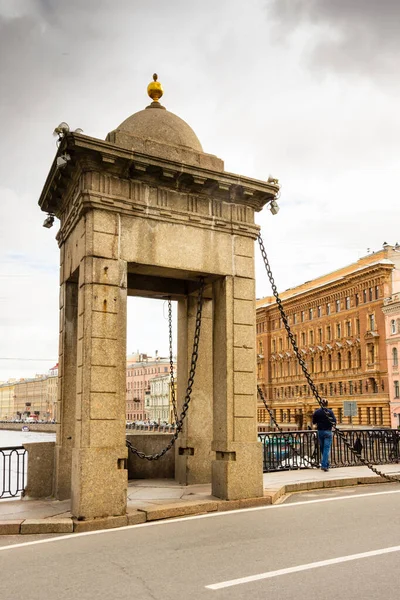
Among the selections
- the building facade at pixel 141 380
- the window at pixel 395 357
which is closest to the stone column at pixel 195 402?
the window at pixel 395 357

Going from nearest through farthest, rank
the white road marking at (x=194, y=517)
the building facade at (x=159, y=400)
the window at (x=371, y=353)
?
the white road marking at (x=194, y=517), the window at (x=371, y=353), the building facade at (x=159, y=400)

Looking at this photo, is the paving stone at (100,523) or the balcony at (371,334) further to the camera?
the balcony at (371,334)

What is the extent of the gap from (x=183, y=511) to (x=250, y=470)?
56.0 inches

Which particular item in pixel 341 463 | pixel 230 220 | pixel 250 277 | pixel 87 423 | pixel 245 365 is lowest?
pixel 341 463

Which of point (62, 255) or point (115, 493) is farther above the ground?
point (62, 255)

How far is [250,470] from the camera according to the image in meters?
9.75

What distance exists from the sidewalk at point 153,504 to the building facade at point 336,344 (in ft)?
181

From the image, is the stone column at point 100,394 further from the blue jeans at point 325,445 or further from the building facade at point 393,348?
the building facade at point 393,348

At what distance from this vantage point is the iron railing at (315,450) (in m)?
15.0

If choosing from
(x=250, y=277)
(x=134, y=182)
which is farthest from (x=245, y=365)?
(x=134, y=182)

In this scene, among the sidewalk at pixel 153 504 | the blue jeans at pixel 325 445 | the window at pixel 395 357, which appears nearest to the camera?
the sidewalk at pixel 153 504

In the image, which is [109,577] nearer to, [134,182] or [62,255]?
[134,182]

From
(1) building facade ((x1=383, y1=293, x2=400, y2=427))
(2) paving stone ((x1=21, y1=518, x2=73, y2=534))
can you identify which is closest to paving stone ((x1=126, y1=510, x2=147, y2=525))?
(2) paving stone ((x1=21, y1=518, x2=73, y2=534))

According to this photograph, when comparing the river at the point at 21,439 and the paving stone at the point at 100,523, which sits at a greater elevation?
the paving stone at the point at 100,523
